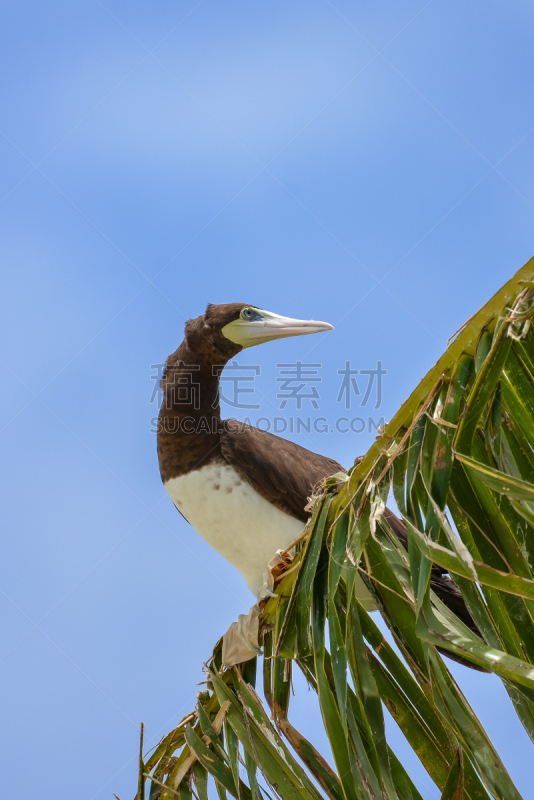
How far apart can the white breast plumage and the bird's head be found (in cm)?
67

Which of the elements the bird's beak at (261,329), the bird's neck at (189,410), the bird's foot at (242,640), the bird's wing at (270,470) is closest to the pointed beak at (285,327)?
the bird's beak at (261,329)

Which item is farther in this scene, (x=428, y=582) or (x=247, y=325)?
(x=247, y=325)

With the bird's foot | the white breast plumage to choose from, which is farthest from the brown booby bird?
the bird's foot

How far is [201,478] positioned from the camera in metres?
3.20

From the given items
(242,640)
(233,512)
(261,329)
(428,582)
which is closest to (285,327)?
(261,329)

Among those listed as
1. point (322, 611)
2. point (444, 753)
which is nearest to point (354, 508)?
point (322, 611)

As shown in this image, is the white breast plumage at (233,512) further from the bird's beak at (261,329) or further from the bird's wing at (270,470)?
the bird's beak at (261,329)

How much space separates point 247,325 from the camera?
3.48 metres

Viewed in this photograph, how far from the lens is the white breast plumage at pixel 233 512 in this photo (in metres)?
3.17

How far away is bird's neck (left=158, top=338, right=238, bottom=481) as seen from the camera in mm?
3254

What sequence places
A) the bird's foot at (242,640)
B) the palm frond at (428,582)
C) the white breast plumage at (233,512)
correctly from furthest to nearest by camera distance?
the white breast plumage at (233,512) < the bird's foot at (242,640) < the palm frond at (428,582)

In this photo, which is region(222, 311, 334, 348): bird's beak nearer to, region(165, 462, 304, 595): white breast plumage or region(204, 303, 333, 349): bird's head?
region(204, 303, 333, 349): bird's head

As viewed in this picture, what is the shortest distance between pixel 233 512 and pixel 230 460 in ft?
0.76

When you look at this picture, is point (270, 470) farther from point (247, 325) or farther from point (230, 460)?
point (247, 325)
